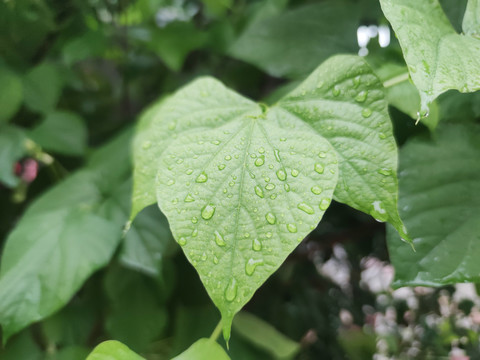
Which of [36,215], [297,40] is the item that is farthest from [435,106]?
[36,215]

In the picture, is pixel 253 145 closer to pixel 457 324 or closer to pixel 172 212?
pixel 172 212

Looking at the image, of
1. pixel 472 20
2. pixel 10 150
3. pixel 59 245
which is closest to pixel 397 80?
pixel 472 20

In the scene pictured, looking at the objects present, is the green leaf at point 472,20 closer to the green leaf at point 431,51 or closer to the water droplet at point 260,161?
the green leaf at point 431,51

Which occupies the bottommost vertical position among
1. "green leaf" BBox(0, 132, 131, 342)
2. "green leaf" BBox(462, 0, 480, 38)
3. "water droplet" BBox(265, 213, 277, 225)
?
"green leaf" BBox(0, 132, 131, 342)

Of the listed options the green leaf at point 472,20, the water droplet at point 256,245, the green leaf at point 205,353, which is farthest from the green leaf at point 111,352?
the green leaf at point 472,20

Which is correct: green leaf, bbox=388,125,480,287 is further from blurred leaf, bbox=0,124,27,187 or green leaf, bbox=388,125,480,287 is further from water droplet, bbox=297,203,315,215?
blurred leaf, bbox=0,124,27,187

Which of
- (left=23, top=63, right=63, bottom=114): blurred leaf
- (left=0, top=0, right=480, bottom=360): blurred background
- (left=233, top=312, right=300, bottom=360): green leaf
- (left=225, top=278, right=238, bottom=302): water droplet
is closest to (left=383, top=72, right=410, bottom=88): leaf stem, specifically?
(left=0, top=0, right=480, bottom=360): blurred background
